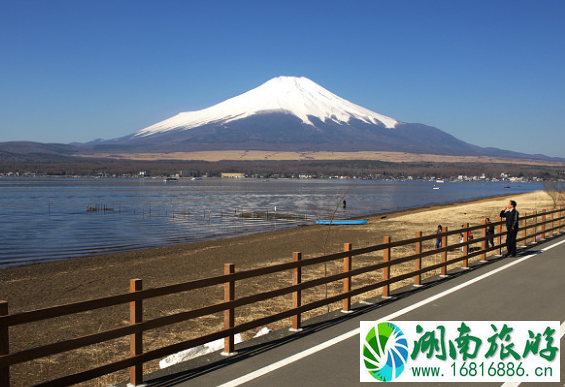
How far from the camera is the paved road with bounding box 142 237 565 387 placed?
6.04 metres

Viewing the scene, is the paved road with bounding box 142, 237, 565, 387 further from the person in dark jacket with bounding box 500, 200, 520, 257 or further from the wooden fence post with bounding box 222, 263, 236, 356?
the person in dark jacket with bounding box 500, 200, 520, 257

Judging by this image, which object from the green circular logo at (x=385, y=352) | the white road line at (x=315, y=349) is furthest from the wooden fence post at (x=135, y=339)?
the green circular logo at (x=385, y=352)

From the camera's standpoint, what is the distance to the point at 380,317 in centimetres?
848

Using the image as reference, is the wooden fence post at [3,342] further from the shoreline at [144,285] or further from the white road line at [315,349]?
the shoreline at [144,285]

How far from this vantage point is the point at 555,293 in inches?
409

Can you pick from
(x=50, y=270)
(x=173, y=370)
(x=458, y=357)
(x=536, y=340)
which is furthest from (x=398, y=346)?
(x=50, y=270)

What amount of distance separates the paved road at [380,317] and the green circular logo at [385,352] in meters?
0.20

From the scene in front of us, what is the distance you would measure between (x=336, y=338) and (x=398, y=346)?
4.11 ft

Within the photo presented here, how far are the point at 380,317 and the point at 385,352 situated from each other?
6.87ft

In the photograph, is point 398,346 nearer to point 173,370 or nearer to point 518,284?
point 173,370

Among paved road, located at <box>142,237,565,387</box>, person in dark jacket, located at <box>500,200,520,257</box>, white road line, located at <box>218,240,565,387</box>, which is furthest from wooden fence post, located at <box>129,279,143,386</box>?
person in dark jacket, located at <box>500,200,520,257</box>

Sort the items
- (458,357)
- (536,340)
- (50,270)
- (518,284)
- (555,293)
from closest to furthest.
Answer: (458,357) → (536,340) → (555,293) → (518,284) → (50,270)

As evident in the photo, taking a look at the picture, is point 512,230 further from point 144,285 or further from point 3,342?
point 3,342

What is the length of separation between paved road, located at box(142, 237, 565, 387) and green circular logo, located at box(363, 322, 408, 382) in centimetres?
20
